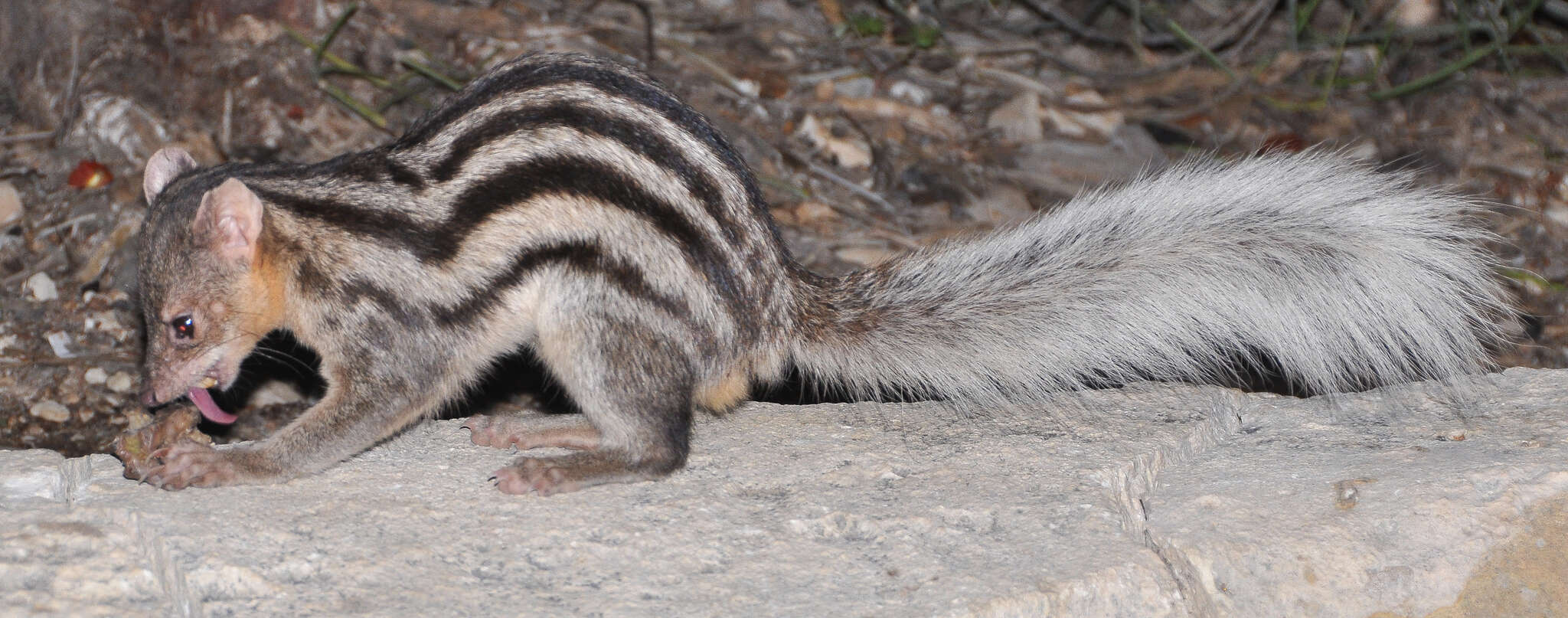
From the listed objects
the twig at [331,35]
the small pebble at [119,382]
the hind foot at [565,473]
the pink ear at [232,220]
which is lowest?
the small pebble at [119,382]

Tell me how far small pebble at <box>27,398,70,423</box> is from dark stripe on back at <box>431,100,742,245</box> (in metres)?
1.81

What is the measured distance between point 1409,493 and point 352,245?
2.69m

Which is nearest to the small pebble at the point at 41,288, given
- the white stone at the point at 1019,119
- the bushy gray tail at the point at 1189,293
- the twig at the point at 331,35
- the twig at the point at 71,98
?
the twig at the point at 71,98

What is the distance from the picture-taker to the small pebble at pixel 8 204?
5.43 meters

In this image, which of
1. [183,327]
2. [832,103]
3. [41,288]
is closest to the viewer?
[183,327]

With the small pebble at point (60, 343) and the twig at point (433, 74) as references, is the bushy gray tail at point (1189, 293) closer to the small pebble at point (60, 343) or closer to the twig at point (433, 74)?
the small pebble at point (60, 343)

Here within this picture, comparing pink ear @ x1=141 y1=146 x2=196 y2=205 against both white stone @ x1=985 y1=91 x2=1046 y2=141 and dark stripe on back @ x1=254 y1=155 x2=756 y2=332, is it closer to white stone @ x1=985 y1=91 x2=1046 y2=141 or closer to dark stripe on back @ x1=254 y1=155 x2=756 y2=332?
dark stripe on back @ x1=254 y1=155 x2=756 y2=332

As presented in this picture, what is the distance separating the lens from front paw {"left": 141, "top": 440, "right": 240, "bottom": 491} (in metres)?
3.38

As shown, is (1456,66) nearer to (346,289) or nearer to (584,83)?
(584,83)

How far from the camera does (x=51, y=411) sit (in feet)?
14.7

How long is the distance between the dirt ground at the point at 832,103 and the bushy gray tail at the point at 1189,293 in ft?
4.17

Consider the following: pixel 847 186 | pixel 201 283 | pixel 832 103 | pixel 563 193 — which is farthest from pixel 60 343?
pixel 832 103

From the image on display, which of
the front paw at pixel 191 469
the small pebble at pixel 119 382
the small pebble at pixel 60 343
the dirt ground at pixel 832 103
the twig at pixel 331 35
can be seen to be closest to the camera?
the front paw at pixel 191 469

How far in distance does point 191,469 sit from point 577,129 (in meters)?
1.27
